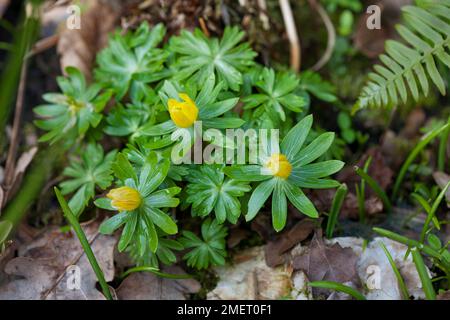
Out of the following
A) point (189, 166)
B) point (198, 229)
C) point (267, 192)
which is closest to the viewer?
point (267, 192)

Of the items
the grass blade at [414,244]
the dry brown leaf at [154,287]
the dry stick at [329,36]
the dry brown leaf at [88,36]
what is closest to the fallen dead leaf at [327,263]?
the grass blade at [414,244]

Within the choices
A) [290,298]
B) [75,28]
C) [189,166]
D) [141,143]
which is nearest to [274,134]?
[189,166]

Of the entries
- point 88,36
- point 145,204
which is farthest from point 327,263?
point 88,36

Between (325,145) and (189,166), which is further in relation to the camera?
(189,166)

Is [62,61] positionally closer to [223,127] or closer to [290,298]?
[223,127]

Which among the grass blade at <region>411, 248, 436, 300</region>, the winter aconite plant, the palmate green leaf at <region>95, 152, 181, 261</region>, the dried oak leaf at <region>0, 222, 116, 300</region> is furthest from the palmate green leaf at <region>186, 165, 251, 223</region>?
the grass blade at <region>411, 248, 436, 300</region>

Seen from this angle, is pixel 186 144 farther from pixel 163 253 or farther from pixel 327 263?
pixel 327 263

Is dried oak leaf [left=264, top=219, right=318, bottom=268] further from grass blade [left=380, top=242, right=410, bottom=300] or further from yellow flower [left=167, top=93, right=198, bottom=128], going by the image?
yellow flower [left=167, top=93, right=198, bottom=128]
